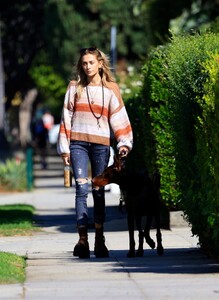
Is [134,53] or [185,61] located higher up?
[134,53]

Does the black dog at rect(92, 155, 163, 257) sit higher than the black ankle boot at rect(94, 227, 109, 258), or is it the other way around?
the black dog at rect(92, 155, 163, 257)

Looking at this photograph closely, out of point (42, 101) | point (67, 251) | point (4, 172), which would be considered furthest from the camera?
point (42, 101)

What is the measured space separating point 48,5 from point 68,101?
31.5 meters

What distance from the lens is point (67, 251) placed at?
12.2 m

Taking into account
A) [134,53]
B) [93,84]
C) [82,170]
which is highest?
[134,53]

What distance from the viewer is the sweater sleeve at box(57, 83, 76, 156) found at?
37.0ft

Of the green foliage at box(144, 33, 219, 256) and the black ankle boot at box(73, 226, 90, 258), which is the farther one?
the black ankle boot at box(73, 226, 90, 258)

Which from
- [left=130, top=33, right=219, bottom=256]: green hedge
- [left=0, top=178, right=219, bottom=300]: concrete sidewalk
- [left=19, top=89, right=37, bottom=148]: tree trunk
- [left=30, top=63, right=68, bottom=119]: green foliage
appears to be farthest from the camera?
[left=19, top=89, right=37, bottom=148]: tree trunk

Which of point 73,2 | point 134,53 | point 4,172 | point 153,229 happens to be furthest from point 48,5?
point 153,229

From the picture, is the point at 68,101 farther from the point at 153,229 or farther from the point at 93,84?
the point at 153,229

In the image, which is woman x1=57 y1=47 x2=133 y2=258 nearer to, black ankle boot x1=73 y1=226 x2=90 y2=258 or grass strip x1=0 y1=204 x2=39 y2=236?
black ankle boot x1=73 y1=226 x2=90 y2=258

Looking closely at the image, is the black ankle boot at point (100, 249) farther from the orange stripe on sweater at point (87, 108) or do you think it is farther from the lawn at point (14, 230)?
the orange stripe on sweater at point (87, 108)

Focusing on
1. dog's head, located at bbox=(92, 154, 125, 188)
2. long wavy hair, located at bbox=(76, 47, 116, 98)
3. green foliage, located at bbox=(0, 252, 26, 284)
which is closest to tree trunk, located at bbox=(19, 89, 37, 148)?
long wavy hair, located at bbox=(76, 47, 116, 98)

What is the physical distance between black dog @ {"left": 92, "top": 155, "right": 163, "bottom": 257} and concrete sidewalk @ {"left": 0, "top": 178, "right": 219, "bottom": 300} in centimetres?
25
